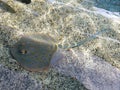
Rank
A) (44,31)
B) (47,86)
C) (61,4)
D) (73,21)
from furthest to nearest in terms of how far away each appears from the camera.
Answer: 1. (61,4)
2. (73,21)
3. (44,31)
4. (47,86)

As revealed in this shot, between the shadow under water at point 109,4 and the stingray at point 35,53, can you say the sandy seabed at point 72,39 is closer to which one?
the stingray at point 35,53

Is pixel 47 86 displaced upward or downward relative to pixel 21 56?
downward

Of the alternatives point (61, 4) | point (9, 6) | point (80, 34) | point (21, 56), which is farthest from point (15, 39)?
point (61, 4)

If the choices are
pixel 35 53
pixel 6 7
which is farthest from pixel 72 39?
pixel 6 7

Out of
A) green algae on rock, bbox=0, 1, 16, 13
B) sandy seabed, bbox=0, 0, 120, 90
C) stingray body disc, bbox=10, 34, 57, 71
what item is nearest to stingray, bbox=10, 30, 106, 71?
stingray body disc, bbox=10, 34, 57, 71

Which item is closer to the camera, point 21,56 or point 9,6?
point 21,56

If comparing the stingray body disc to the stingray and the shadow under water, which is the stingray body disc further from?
the shadow under water

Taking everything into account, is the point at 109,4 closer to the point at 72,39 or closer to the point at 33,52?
→ the point at 72,39

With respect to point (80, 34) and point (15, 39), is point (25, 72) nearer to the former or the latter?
point (15, 39)
